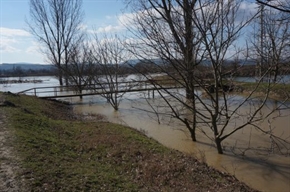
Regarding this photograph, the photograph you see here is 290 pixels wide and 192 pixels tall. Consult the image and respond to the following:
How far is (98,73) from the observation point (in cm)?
2070

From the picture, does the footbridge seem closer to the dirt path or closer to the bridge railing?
the bridge railing

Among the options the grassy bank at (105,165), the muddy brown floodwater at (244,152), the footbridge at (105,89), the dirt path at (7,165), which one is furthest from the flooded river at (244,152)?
the dirt path at (7,165)

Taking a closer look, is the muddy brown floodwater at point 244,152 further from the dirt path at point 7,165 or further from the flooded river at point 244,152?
the dirt path at point 7,165

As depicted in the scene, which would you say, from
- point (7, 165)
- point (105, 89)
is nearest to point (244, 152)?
point (7, 165)

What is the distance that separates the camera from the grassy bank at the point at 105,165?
5051 mm

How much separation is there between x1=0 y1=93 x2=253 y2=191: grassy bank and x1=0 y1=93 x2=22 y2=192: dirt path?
0.41ft

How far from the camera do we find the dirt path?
455 cm

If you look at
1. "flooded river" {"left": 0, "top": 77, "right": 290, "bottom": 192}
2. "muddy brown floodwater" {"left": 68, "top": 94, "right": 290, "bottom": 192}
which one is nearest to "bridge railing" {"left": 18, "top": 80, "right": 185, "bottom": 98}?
"flooded river" {"left": 0, "top": 77, "right": 290, "bottom": 192}

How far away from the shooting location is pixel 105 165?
641cm

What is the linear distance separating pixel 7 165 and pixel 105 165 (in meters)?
1.86

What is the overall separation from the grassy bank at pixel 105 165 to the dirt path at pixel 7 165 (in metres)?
0.12

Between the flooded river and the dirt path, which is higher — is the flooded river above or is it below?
below

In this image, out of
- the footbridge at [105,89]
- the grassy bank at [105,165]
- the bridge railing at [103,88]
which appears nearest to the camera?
the grassy bank at [105,165]

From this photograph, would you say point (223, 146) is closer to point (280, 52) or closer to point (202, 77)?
point (202, 77)
